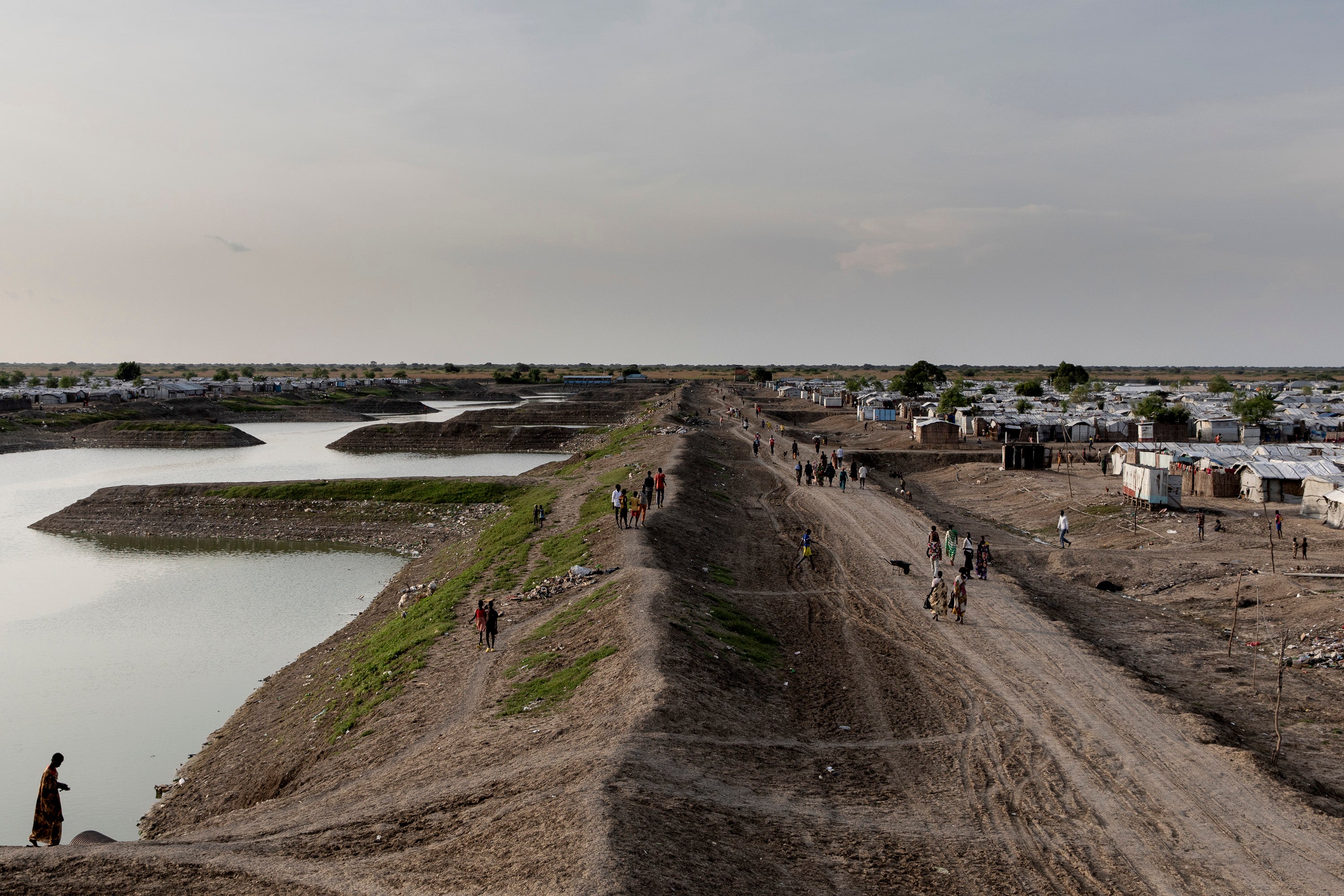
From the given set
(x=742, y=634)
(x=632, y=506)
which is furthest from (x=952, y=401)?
(x=742, y=634)

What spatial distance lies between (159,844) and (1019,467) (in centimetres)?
5763

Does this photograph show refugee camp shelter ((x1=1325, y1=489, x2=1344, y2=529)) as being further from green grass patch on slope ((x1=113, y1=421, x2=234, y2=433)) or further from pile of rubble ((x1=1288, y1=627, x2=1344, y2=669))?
green grass patch on slope ((x1=113, y1=421, x2=234, y2=433))

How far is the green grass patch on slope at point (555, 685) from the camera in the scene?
18812 millimetres

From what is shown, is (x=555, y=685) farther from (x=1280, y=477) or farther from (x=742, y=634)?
(x=1280, y=477)

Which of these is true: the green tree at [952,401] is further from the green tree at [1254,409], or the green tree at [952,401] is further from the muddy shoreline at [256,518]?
the muddy shoreline at [256,518]

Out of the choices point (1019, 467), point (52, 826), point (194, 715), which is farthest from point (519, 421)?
point (52, 826)

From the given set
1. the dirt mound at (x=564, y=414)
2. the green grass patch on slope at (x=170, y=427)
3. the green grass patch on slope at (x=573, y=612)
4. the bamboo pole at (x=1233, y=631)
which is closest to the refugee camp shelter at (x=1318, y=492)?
the bamboo pole at (x=1233, y=631)

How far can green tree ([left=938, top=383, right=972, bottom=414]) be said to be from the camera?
9844 centimetres

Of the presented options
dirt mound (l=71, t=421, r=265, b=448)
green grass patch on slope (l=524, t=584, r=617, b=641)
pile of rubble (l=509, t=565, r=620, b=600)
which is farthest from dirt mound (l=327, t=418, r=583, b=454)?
green grass patch on slope (l=524, t=584, r=617, b=641)

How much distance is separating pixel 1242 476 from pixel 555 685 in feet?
142

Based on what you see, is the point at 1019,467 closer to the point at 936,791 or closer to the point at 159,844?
the point at 936,791

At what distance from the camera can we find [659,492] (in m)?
40.0

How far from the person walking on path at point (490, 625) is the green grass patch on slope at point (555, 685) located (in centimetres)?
337

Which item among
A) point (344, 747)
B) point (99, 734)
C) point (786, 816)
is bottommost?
point (99, 734)
